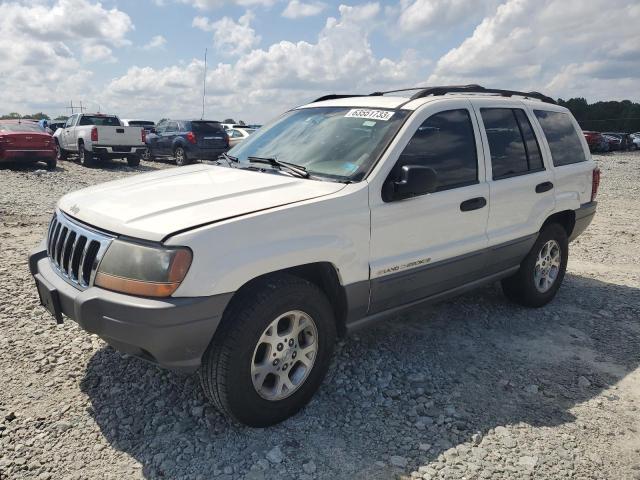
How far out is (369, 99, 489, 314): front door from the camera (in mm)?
3191

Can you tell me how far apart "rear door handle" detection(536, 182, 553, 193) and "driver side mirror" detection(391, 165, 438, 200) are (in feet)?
5.48

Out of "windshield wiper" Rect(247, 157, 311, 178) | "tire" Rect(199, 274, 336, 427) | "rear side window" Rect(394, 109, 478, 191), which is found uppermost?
"rear side window" Rect(394, 109, 478, 191)

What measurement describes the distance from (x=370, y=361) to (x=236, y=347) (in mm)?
1382

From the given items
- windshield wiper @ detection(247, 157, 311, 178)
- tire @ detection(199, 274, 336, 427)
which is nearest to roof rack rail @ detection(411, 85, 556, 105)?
windshield wiper @ detection(247, 157, 311, 178)

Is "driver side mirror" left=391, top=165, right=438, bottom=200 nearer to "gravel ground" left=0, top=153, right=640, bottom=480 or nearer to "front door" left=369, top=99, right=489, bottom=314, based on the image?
"front door" left=369, top=99, right=489, bottom=314

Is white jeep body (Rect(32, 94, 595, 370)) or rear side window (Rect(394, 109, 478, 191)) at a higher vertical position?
rear side window (Rect(394, 109, 478, 191))

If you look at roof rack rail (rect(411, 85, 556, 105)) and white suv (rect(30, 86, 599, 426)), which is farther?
roof rack rail (rect(411, 85, 556, 105))

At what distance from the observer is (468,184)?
147 inches

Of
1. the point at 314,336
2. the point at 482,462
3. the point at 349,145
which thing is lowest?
the point at 482,462

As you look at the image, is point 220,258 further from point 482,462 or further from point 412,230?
point 482,462

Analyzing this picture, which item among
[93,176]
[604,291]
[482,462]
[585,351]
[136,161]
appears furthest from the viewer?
[136,161]

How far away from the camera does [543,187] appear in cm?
442

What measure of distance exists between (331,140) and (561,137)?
2568mm

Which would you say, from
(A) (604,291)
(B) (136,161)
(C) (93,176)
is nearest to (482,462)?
(A) (604,291)
